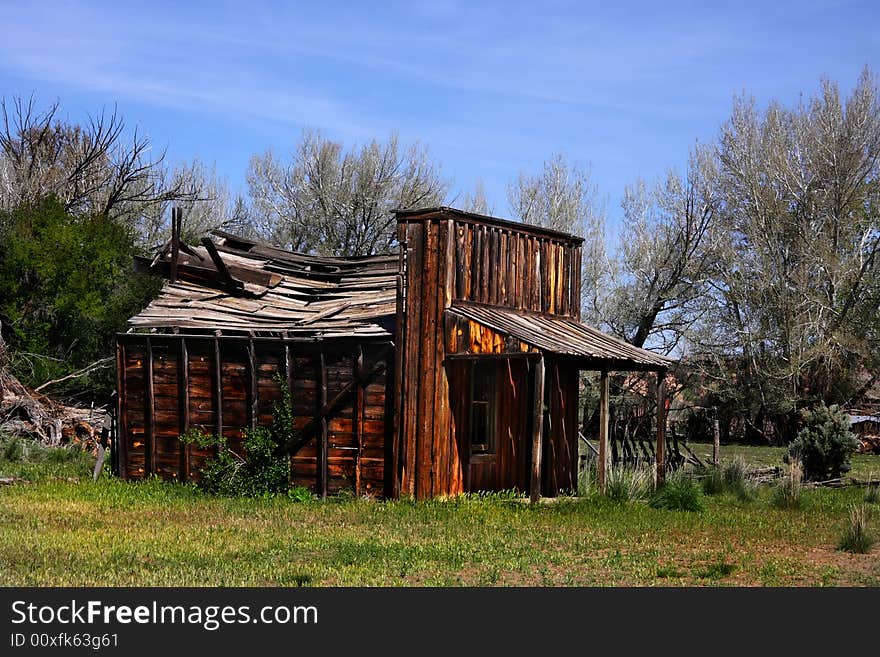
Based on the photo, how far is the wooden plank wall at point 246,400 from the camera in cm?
1795

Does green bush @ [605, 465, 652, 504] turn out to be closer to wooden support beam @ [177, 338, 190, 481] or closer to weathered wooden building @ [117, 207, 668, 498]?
weathered wooden building @ [117, 207, 668, 498]

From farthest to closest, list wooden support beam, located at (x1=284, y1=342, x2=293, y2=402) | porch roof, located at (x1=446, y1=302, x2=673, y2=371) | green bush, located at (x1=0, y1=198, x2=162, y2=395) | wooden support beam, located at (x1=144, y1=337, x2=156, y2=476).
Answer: green bush, located at (x1=0, y1=198, x2=162, y2=395) → wooden support beam, located at (x1=144, y1=337, x2=156, y2=476) → wooden support beam, located at (x1=284, y1=342, x2=293, y2=402) → porch roof, located at (x1=446, y1=302, x2=673, y2=371)

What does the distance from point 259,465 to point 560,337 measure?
5.36 metres

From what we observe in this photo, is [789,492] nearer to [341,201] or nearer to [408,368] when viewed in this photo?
[408,368]

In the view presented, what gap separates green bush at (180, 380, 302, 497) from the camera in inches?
717

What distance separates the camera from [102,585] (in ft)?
33.4

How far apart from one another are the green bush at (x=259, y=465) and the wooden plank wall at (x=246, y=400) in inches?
7.3

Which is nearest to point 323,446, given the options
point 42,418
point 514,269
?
point 514,269

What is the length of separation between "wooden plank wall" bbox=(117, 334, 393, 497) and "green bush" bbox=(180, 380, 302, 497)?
7.3 inches

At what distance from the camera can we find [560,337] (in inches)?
724

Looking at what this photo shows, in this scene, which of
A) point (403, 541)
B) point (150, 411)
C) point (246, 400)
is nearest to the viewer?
point (403, 541)

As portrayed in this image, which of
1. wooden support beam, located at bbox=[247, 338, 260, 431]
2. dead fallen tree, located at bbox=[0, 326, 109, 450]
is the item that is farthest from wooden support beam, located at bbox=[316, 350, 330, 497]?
dead fallen tree, located at bbox=[0, 326, 109, 450]

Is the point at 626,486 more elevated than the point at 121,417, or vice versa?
the point at 121,417

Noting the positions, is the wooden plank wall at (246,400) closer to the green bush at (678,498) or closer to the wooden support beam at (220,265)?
the wooden support beam at (220,265)
